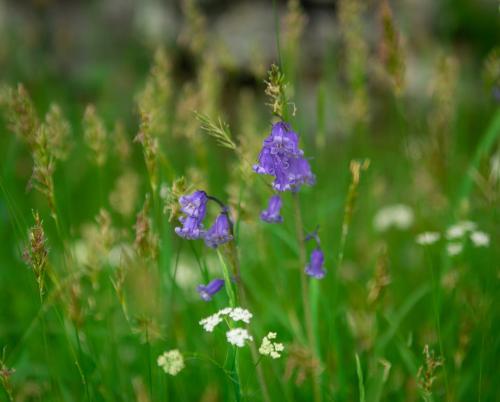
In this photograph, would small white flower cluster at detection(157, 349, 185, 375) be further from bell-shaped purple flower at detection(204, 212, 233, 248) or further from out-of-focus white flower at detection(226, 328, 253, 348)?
bell-shaped purple flower at detection(204, 212, 233, 248)

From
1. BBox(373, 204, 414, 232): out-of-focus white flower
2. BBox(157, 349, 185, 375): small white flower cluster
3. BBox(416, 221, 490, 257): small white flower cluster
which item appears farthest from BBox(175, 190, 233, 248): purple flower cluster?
BBox(373, 204, 414, 232): out-of-focus white flower

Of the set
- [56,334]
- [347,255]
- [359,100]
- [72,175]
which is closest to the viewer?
[56,334]

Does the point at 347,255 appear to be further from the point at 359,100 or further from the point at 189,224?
the point at 189,224

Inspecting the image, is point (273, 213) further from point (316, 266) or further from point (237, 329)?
point (237, 329)

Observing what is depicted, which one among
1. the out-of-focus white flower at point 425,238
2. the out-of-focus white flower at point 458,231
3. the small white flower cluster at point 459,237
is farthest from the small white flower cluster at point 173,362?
the out-of-focus white flower at point 458,231

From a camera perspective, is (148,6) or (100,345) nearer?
(100,345)

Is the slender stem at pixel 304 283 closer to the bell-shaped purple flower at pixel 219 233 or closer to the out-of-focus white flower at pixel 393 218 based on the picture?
the bell-shaped purple flower at pixel 219 233

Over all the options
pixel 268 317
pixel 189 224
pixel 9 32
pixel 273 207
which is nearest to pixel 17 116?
pixel 189 224
